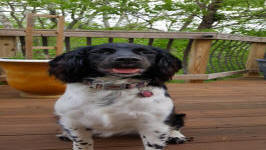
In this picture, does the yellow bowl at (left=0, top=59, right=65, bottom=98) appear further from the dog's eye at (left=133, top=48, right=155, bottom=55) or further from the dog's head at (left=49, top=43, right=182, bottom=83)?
the dog's eye at (left=133, top=48, right=155, bottom=55)

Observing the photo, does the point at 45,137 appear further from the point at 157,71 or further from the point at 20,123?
the point at 157,71

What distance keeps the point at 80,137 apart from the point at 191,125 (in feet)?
3.33

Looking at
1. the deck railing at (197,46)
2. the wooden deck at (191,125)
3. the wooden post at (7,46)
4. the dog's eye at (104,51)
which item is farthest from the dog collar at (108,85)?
the wooden post at (7,46)

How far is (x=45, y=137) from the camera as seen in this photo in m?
1.61

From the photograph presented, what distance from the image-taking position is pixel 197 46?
4.12 m

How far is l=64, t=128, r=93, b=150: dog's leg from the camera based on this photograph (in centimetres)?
119

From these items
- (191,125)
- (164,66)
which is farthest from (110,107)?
(191,125)

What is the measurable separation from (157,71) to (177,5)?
493cm

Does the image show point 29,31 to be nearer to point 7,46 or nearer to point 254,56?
point 7,46

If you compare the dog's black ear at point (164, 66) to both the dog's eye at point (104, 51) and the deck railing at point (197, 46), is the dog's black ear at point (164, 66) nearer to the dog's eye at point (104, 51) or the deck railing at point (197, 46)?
the dog's eye at point (104, 51)

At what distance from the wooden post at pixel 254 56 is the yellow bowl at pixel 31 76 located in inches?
177

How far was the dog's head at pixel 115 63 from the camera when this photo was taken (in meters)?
1.00

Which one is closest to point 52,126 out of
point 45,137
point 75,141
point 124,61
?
point 45,137

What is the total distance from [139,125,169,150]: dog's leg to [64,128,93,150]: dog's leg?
0.29 meters
